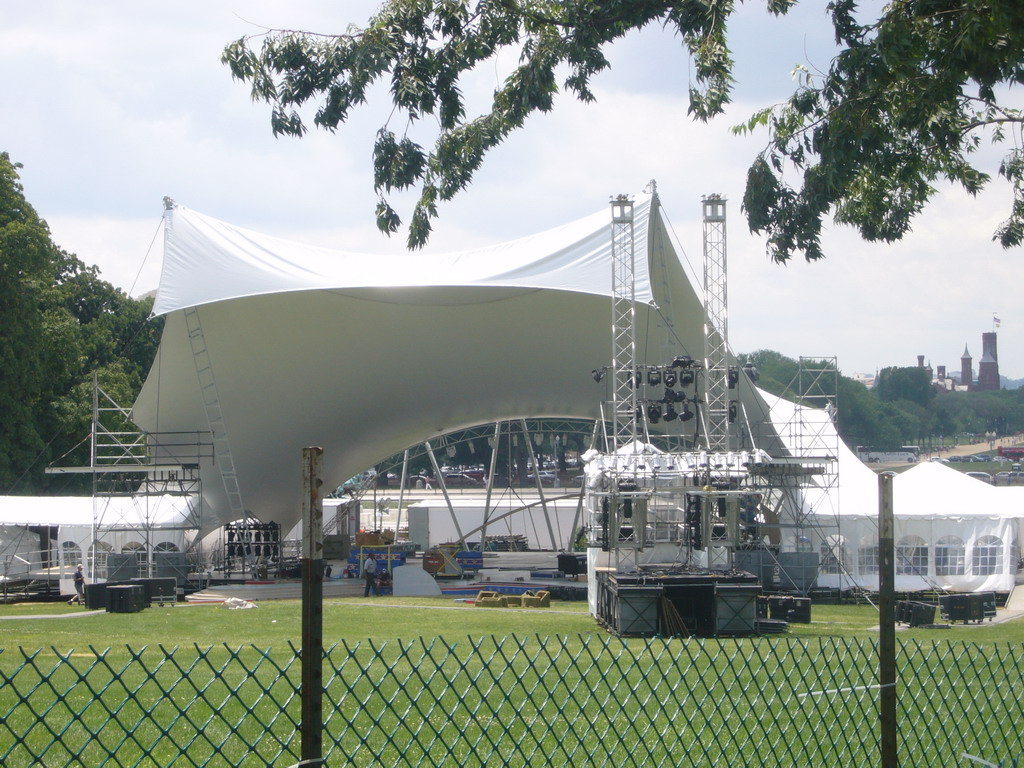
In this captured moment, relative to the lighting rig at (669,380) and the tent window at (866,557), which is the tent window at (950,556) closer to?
the tent window at (866,557)

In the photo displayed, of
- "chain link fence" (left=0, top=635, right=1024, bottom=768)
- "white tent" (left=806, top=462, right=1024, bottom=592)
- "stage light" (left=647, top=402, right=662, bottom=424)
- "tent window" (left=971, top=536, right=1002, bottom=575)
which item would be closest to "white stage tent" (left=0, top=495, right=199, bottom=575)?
"stage light" (left=647, top=402, right=662, bottom=424)

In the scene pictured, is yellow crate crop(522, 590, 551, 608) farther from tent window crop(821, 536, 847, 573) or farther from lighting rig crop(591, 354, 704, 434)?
tent window crop(821, 536, 847, 573)

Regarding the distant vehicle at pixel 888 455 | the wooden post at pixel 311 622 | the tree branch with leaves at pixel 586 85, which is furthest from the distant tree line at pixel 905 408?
the wooden post at pixel 311 622

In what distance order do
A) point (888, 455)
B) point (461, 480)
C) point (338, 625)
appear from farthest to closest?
point (888, 455), point (461, 480), point (338, 625)

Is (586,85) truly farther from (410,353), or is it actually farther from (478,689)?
(410,353)

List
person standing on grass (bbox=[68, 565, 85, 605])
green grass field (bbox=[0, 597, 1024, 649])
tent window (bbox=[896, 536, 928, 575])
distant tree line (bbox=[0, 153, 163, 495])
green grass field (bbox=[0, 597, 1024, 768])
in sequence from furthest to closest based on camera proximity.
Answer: distant tree line (bbox=[0, 153, 163, 495]), tent window (bbox=[896, 536, 928, 575]), person standing on grass (bbox=[68, 565, 85, 605]), green grass field (bbox=[0, 597, 1024, 649]), green grass field (bbox=[0, 597, 1024, 768])

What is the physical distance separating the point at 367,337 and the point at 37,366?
10.3 metres

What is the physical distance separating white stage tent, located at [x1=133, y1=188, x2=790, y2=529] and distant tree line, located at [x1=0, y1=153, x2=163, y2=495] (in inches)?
117

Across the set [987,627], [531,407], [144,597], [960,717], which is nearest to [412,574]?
[144,597]

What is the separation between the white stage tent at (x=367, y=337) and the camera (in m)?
22.8

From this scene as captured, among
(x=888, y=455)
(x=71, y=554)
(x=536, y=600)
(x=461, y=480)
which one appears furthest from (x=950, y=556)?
(x=888, y=455)

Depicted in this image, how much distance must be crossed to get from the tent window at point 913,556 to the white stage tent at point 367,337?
5377mm

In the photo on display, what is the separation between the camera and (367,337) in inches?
1131

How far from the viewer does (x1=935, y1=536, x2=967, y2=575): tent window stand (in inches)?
977
